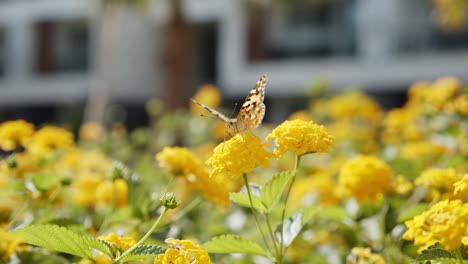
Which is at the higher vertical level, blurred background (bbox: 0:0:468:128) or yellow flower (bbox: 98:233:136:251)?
yellow flower (bbox: 98:233:136:251)

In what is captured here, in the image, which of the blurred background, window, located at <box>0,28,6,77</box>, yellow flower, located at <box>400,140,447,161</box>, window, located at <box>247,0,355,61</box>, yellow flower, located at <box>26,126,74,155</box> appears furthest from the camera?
window, located at <box>0,28,6,77</box>

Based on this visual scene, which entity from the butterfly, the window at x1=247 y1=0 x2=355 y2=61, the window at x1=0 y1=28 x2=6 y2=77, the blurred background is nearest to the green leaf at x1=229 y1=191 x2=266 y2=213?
the butterfly

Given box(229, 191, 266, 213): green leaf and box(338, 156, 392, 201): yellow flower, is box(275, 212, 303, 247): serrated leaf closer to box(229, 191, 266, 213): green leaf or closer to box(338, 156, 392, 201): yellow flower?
box(229, 191, 266, 213): green leaf

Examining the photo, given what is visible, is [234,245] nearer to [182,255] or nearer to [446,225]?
[182,255]

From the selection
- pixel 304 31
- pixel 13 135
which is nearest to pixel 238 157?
pixel 13 135

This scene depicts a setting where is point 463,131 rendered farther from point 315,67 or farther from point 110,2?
point 315,67

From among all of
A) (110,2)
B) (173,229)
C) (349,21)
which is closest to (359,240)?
(173,229)
